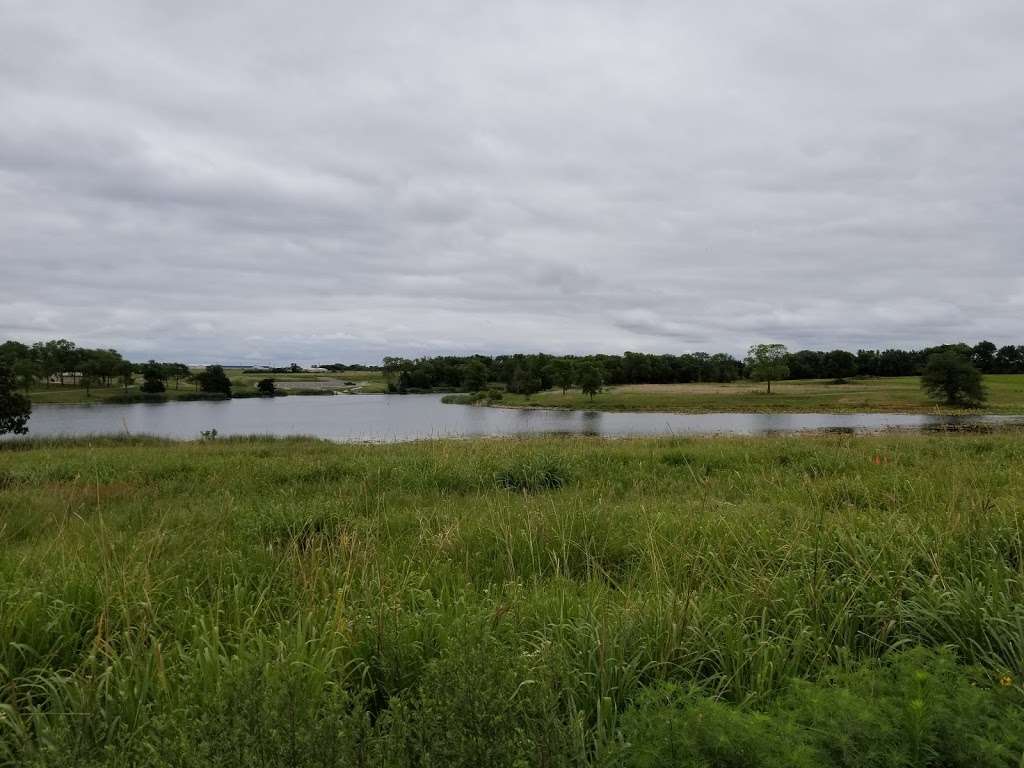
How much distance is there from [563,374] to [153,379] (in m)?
82.8

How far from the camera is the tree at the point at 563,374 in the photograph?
355 feet

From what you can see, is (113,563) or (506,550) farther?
(506,550)

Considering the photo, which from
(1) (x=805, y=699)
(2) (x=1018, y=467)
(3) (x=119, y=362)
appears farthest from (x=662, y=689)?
(3) (x=119, y=362)

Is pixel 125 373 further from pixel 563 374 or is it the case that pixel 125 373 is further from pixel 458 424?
pixel 458 424

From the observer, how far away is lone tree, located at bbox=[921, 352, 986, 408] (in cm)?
6531

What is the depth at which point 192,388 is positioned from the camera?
416 ft

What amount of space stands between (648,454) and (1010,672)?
1023cm

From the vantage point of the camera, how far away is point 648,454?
1291 cm

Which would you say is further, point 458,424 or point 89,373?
point 89,373

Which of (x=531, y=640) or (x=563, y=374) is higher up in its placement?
(x=563, y=374)

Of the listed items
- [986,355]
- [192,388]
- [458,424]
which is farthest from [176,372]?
[986,355]

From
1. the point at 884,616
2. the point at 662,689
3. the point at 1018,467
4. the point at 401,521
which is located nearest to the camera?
the point at 662,689

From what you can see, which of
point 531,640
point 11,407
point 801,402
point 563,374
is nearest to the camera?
point 531,640

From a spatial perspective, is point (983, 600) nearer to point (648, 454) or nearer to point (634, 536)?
point (634, 536)
